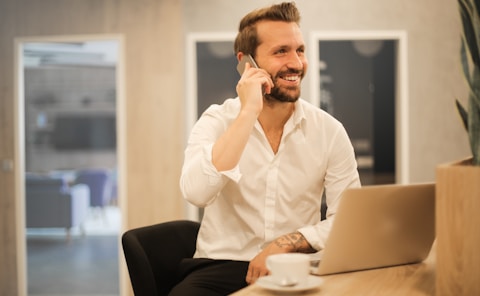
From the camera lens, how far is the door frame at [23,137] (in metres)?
5.15

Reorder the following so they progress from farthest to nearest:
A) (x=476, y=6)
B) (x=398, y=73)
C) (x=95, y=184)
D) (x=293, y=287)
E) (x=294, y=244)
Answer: (x=95, y=184), (x=398, y=73), (x=294, y=244), (x=293, y=287), (x=476, y=6)

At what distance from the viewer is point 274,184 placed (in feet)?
6.36

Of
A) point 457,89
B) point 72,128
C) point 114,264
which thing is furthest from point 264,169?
point 72,128

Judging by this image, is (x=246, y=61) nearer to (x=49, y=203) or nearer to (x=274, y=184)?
(x=274, y=184)

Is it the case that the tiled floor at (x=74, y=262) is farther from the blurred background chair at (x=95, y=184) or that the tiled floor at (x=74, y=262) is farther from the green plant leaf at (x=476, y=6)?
the green plant leaf at (x=476, y=6)

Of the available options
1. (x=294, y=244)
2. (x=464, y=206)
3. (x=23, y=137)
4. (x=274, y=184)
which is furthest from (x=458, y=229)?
(x=23, y=137)

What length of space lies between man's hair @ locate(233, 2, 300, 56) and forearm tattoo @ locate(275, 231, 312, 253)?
0.70m

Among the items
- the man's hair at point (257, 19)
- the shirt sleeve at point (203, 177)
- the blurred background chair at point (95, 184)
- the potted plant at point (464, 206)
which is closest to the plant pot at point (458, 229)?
the potted plant at point (464, 206)

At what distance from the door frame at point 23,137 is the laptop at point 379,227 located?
397 centimetres

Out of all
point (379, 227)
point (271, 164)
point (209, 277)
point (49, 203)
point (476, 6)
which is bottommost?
point (49, 203)

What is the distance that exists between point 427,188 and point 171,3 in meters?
4.06

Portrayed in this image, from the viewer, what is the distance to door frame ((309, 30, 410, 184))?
15.5ft

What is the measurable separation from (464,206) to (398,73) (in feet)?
12.7

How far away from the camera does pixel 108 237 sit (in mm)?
8750
